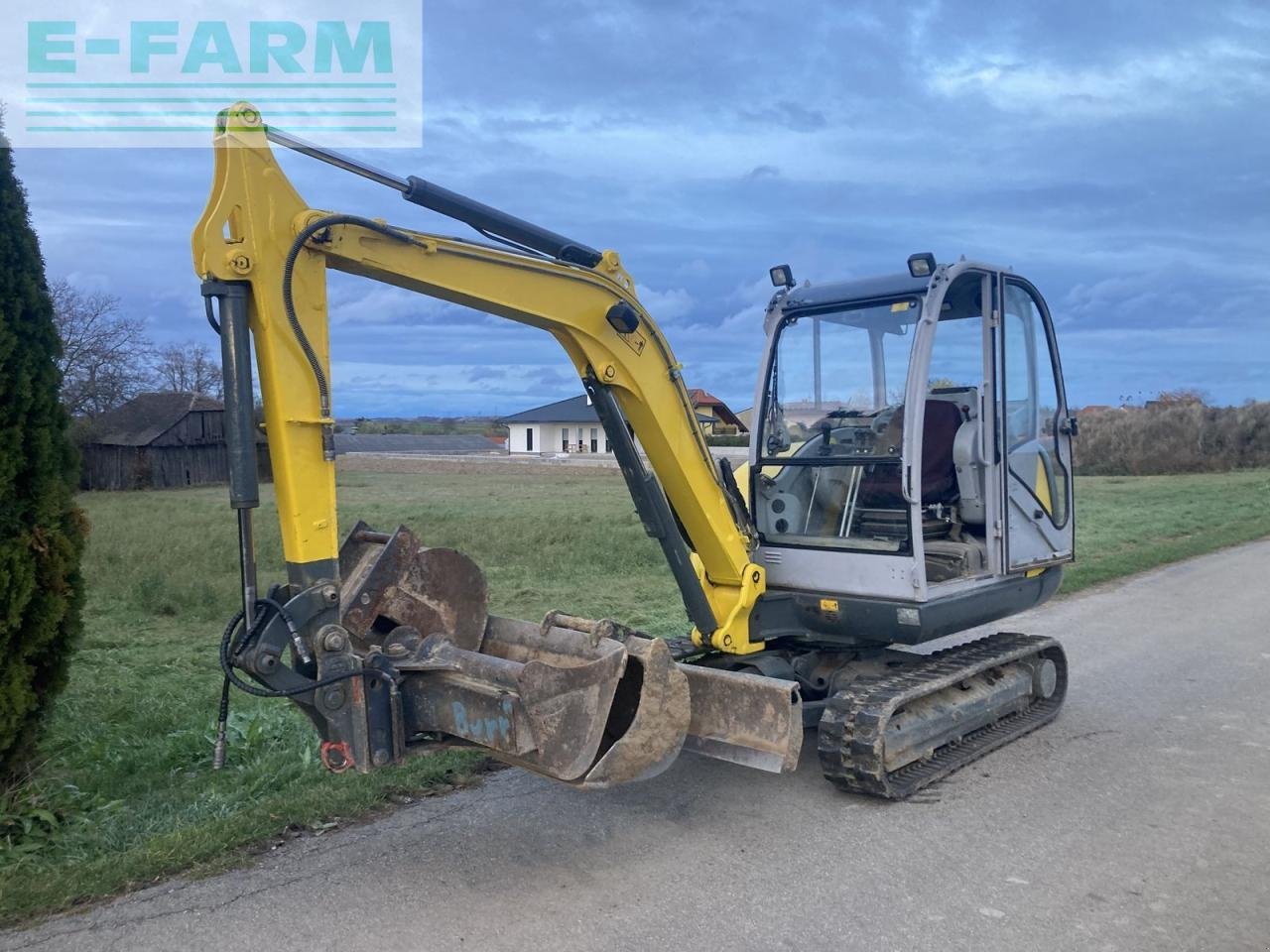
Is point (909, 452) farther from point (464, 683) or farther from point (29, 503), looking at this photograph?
point (29, 503)

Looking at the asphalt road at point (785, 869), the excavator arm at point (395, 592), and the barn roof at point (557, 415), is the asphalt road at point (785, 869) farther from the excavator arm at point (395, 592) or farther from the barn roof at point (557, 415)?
the barn roof at point (557, 415)

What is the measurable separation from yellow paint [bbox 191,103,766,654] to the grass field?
1.47 meters

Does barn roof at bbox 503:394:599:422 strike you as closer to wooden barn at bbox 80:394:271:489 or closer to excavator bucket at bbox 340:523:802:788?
wooden barn at bbox 80:394:271:489

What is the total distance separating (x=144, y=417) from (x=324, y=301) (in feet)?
138

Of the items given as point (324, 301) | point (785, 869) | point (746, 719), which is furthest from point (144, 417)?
point (785, 869)

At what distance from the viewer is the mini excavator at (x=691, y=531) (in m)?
4.33

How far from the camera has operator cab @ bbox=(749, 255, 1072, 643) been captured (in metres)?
6.15

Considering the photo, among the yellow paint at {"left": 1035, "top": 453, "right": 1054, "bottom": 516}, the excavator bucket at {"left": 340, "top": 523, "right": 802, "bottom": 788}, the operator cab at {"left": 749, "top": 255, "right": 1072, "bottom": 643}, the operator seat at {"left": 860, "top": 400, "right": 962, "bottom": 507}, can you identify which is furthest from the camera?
the yellow paint at {"left": 1035, "top": 453, "right": 1054, "bottom": 516}

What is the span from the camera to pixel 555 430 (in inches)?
2879

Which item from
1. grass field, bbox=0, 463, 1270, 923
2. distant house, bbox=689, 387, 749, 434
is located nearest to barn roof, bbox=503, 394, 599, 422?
grass field, bbox=0, 463, 1270, 923

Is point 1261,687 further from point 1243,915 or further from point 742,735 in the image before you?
point 742,735

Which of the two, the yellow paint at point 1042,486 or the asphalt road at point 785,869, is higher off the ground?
the yellow paint at point 1042,486

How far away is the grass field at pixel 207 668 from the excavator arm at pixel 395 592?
2.73 ft

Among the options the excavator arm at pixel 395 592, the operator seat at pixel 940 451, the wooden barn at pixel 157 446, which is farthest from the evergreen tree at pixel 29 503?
the wooden barn at pixel 157 446
